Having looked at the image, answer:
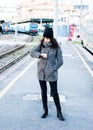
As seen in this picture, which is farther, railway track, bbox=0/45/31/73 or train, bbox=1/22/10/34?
train, bbox=1/22/10/34

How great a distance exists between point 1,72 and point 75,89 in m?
5.31

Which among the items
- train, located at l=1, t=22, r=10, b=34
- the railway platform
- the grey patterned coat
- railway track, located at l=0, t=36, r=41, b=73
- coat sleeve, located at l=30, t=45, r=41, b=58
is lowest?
train, located at l=1, t=22, r=10, b=34

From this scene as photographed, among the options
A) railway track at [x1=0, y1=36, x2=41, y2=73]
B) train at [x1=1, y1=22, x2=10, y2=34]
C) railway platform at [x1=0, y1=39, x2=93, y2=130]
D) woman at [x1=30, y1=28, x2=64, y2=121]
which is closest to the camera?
railway platform at [x1=0, y1=39, x2=93, y2=130]

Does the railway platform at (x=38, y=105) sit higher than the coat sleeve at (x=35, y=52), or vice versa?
the coat sleeve at (x=35, y=52)

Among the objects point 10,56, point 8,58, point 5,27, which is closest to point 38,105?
point 8,58

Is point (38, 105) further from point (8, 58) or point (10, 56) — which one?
point (10, 56)

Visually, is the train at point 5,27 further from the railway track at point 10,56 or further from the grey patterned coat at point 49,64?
the grey patterned coat at point 49,64

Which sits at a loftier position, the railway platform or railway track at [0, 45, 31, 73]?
the railway platform

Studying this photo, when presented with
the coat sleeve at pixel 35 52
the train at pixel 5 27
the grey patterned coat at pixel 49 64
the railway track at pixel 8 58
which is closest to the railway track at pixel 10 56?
the railway track at pixel 8 58

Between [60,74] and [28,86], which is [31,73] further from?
[28,86]

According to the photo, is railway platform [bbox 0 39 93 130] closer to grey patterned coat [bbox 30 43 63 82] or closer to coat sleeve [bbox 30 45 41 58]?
grey patterned coat [bbox 30 43 63 82]

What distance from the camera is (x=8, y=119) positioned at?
771 cm

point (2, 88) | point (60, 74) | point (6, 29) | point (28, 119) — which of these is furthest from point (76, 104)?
point (6, 29)

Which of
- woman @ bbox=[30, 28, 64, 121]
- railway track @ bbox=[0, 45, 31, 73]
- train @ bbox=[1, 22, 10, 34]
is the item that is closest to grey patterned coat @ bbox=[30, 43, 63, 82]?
woman @ bbox=[30, 28, 64, 121]
